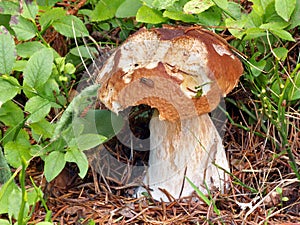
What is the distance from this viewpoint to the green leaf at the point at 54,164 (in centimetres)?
166

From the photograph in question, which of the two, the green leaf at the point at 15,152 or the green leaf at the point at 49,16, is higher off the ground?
the green leaf at the point at 49,16

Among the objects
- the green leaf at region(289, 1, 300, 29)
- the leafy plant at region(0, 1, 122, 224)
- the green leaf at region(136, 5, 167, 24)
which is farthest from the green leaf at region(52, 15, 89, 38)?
the green leaf at region(289, 1, 300, 29)

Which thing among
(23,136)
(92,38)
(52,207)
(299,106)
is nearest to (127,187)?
(52,207)

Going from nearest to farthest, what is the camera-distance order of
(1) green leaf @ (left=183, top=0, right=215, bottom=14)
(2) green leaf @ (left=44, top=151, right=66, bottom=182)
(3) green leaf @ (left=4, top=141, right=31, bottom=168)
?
(2) green leaf @ (left=44, top=151, right=66, bottom=182)
(3) green leaf @ (left=4, top=141, right=31, bottom=168)
(1) green leaf @ (left=183, top=0, right=215, bottom=14)

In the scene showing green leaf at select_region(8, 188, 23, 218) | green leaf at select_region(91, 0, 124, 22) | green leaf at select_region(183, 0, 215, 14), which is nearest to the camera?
green leaf at select_region(8, 188, 23, 218)

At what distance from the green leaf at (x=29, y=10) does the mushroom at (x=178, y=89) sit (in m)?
0.35

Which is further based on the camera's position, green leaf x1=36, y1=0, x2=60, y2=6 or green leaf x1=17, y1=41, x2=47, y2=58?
green leaf x1=36, y1=0, x2=60, y2=6

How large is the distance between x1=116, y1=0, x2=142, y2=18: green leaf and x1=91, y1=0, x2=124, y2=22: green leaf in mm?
100

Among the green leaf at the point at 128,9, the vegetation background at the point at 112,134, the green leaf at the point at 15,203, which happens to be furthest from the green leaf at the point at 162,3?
the green leaf at the point at 15,203

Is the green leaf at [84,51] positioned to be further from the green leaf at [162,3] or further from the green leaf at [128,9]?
the green leaf at [162,3]

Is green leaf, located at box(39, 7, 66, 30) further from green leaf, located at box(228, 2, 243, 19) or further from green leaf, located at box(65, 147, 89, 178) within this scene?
green leaf, located at box(228, 2, 243, 19)

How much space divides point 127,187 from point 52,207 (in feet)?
1.03

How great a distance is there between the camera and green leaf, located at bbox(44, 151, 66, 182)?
65.3 inches

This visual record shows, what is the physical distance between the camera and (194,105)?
1751 millimetres
